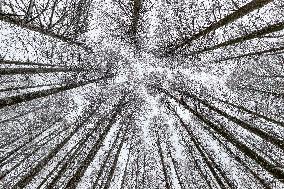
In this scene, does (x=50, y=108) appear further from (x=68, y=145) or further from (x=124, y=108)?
(x=124, y=108)

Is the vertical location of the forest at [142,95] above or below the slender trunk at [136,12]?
below

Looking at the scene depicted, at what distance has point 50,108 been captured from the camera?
62.2 ft

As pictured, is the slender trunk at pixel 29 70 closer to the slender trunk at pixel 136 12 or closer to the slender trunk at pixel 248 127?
the slender trunk at pixel 136 12

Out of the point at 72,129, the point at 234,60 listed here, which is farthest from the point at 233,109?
the point at 72,129

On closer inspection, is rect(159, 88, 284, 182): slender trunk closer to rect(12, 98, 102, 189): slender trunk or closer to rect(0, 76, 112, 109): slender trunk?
rect(12, 98, 102, 189): slender trunk

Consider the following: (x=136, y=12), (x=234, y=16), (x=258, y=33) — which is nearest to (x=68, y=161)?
(x=136, y=12)

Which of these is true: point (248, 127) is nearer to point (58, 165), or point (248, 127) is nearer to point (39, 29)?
point (58, 165)

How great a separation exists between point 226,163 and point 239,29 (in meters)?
5.35

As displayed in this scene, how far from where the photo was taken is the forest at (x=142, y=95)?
59.5ft

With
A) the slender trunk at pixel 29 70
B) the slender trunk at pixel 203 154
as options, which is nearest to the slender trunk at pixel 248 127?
the slender trunk at pixel 203 154

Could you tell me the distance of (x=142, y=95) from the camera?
19.6m

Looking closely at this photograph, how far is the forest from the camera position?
18.1 meters

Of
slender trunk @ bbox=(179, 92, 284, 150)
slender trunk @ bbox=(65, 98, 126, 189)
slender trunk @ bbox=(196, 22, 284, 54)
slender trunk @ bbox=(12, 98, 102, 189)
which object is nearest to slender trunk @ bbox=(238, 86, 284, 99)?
slender trunk @ bbox=(179, 92, 284, 150)

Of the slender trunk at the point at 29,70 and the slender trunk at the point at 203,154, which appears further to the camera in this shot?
the slender trunk at the point at 203,154
